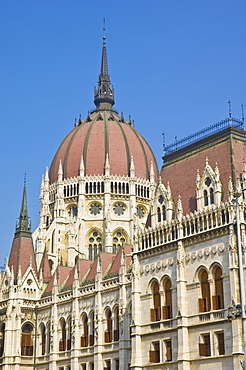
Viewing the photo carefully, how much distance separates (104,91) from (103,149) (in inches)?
644

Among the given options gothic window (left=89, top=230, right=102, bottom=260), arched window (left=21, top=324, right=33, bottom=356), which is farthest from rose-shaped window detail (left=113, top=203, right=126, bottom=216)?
arched window (left=21, top=324, right=33, bottom=356)

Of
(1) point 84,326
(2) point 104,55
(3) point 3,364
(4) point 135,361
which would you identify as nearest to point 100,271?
(1) point 84,326

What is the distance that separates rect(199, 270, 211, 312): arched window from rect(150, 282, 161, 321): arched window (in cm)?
470

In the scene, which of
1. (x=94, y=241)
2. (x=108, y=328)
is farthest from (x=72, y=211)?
(x=108, y=328)

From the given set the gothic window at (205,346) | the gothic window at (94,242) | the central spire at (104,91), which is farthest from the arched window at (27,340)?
the central spire at (104,91)

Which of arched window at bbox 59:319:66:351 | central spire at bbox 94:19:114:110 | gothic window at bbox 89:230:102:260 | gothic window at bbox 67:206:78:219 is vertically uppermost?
central spire at bbox 94:19:114:110

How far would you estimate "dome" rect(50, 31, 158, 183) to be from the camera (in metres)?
89.4

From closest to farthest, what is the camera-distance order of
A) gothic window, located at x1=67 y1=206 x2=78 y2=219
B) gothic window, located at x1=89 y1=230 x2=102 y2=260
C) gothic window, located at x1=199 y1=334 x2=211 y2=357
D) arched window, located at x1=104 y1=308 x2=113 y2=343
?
gothic window, located at x1=199 y1=334 x2=211 y2=357, arched window, located at x1=104 y1=308 x2=113 y2=343, gothic window, located at x1=89 y1=230 x2=102 y2=260, gothic window, located at x1=67 y1=206 x2=78 y2=219

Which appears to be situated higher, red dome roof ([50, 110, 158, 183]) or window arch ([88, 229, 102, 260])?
red dome roof ([50, 110, 158, 183])

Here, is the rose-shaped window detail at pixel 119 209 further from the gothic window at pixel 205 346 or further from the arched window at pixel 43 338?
the gothic window at pixel 205 346

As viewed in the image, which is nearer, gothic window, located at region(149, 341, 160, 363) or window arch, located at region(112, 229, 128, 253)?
gothic window, located at region(149, 341, 160, 363)

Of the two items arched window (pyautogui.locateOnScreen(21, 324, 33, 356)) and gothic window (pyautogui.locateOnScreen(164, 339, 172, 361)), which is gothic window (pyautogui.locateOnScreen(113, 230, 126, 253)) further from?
gothic window (pyautogui.locateOnScreen(164, 339, 172, 361))

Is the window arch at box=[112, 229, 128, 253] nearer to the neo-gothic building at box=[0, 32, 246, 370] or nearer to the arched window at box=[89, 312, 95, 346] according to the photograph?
the neo-gothic building at box=[0, 32, 246, 370]

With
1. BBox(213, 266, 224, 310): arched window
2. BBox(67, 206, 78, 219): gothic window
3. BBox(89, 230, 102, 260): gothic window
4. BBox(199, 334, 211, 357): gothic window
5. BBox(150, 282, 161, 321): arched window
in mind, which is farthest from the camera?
BBox(67, 206, 78, 219): gothic window
